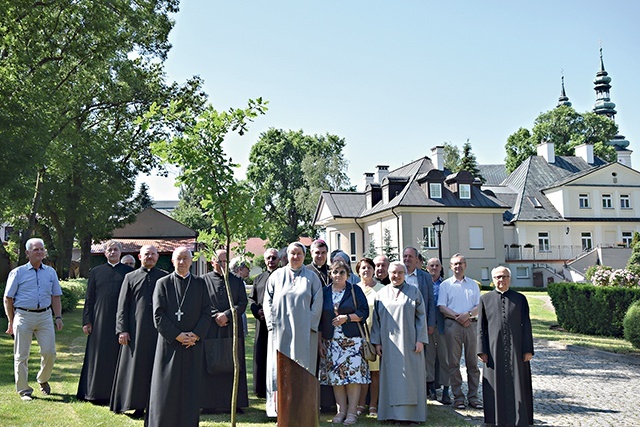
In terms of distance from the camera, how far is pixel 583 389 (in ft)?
32.6

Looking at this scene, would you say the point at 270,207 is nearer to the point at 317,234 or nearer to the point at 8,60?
the point at 317,234

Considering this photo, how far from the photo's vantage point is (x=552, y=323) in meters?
20.0

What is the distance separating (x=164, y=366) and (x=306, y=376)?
200 cm

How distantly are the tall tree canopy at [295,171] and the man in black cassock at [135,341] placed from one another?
48.2 meters

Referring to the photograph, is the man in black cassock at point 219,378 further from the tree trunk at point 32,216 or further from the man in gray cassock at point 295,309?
the tree trunk at point 32,216

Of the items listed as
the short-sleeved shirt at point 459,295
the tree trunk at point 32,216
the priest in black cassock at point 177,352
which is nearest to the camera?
the priest in black cassock at point 177,352

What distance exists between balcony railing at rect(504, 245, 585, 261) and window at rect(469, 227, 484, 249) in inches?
115

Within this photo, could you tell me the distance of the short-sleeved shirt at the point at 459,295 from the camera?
8789 millimetres

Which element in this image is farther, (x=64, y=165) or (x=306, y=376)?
(x=64, y=165)

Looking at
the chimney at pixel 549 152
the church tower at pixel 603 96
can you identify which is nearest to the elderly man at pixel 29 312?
the chimney at pixel 549 152

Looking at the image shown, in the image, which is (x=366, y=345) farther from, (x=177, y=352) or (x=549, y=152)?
(x=549, y=152)

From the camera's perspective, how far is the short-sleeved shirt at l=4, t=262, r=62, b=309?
8.41 metres

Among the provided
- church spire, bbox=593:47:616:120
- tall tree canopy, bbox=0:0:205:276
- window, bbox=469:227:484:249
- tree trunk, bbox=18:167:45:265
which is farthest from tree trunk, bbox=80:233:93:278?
church spire, bbox=593:47:616:120

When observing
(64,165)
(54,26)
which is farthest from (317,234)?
(54,26)
